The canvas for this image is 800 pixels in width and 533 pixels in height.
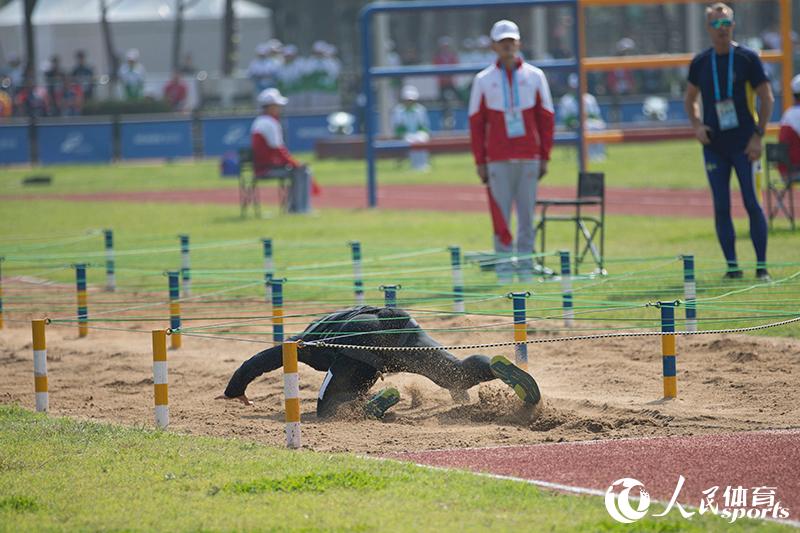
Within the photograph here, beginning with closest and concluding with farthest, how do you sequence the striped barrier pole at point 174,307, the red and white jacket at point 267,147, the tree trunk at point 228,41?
the striped barrier pole at point 174,307 → the red and white jacket at point 267,147 → the tree trunk at point 228,41

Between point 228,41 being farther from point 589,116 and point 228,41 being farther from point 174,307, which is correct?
point 174,307

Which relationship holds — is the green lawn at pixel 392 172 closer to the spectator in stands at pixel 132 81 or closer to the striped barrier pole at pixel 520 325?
the spectator in stands at pixel 132 81

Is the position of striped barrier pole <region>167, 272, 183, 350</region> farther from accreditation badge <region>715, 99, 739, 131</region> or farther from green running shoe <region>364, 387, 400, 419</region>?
accreditation badge <region>715, 99, 739, 131</region>

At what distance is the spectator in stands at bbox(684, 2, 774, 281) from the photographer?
47.6 ft

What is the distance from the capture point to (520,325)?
34.4 feet

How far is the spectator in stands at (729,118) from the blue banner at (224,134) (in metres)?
30.2

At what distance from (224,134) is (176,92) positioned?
19.4 ft

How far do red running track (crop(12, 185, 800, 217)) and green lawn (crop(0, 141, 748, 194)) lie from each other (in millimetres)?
1266

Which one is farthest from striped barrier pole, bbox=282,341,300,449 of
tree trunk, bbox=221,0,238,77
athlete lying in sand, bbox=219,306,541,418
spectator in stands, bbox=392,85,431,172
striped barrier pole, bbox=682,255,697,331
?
tree trunk, bbox=221,0,238,77

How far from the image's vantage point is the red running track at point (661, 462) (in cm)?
734

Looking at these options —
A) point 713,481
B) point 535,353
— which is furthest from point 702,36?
point 713,481

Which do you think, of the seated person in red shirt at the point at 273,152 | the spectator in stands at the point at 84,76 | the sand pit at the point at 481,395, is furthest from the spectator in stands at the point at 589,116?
the sand pit at the point at 481,395

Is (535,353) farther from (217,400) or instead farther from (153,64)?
(153,64)

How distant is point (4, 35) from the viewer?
54594mm
